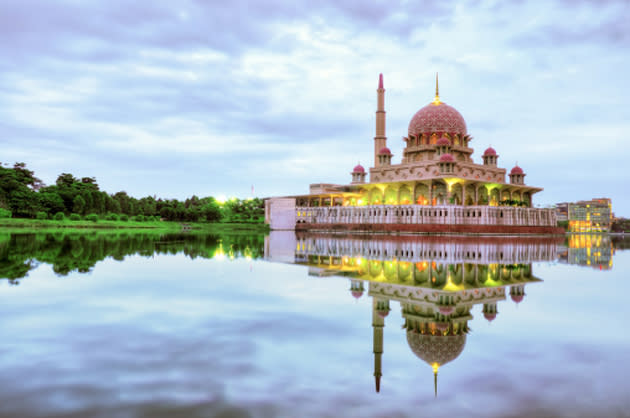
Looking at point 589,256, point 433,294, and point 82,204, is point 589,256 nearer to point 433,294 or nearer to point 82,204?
point 433,294

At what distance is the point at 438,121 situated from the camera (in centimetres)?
6912

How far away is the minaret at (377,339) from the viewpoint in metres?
4.36

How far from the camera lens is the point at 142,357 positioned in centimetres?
479

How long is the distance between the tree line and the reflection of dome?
227 ft

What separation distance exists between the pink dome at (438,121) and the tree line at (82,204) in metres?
38.9

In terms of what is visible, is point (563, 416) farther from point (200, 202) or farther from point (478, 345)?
point (200, 202)

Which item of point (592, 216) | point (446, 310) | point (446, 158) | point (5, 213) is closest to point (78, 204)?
point (5, 213)

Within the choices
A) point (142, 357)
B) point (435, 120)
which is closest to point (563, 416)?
point (142, 357)

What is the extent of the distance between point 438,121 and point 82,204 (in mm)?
59313

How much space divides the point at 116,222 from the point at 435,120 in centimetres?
5211

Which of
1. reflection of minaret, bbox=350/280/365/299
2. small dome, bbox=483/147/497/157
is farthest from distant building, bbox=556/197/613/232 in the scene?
reflection of minaret, bbox=350/280/365/299

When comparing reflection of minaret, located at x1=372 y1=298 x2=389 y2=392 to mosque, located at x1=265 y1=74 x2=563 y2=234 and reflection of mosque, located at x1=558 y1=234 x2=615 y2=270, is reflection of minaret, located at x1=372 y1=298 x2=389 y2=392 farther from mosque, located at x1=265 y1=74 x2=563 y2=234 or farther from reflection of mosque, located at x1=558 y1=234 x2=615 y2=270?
mosque, located at x1=265 y1=74 x2=563 y2=234

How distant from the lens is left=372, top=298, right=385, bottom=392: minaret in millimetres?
4359

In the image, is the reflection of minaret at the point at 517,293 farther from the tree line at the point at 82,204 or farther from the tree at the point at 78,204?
the tree at the point at 78,204
